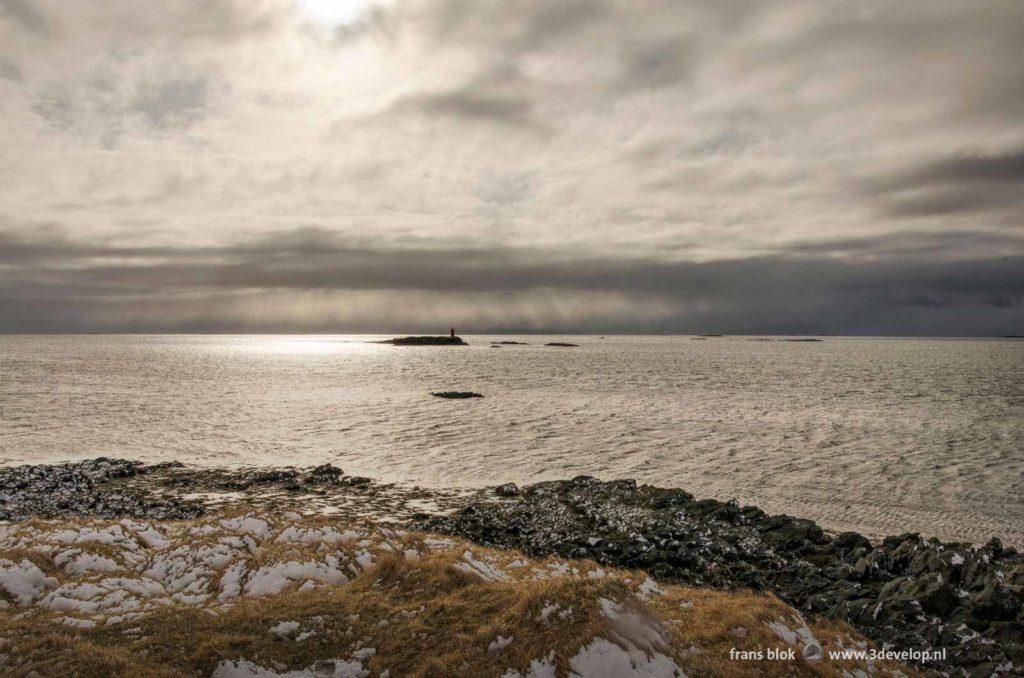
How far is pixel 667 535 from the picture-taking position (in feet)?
64.1

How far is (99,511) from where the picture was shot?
76.4 ft

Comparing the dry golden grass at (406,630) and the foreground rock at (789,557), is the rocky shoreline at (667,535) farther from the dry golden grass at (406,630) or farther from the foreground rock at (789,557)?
the dry golden grass at (406,630)

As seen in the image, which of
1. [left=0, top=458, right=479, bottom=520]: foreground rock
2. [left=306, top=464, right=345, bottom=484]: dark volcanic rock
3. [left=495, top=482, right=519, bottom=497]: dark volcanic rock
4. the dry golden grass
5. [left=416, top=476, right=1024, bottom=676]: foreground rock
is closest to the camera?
the dry golden grass

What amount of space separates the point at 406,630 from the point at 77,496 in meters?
24.3

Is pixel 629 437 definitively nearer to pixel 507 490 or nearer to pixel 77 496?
pixel 507 490

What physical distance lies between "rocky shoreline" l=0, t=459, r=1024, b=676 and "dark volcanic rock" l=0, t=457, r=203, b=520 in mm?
71

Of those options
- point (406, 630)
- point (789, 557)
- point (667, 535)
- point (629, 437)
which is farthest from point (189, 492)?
point (629, 437)

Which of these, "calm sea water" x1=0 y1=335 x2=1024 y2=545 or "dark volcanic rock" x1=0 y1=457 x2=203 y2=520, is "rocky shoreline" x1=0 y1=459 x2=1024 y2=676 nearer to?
"dark volcanic rock" x1=0 y1=457 x2=203 y2=520

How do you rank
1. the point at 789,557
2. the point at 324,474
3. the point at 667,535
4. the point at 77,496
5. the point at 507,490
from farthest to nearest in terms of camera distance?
1. the point at 324,474
2. the point at 507,490
3. the point at 77,496
4. the point at 667,535
5. the point at 789,557

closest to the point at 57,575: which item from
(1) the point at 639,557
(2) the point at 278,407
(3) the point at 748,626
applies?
(3) the point at 748,626

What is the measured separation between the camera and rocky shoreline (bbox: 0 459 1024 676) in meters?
12.1

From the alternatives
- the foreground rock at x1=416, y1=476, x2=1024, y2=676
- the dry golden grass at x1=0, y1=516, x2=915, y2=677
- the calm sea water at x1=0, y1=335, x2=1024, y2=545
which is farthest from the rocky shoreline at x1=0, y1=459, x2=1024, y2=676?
the calm sea water at x1=0, y1=335, x2=1024, y2=545

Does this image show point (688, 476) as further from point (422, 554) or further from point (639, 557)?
point (422, 554)

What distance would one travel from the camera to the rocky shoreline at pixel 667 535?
39.7ft
